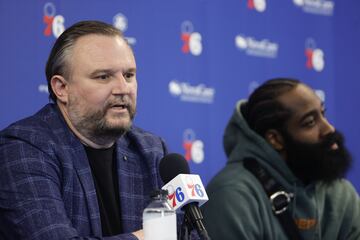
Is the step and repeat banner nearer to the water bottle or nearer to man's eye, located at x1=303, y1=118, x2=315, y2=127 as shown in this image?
man's eye, located at x1=303, y1=118, x2=315, y2=127

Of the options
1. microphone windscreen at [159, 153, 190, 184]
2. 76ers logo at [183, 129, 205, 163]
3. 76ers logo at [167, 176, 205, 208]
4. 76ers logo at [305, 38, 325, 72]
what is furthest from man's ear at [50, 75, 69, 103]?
76ers logo at [305, 38, 325, 72]

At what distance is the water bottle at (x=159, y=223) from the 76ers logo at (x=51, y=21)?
194 centimetres

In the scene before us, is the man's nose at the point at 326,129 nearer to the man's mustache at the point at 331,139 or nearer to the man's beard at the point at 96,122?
the man's mustache at the point at 331,139

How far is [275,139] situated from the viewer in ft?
11.7

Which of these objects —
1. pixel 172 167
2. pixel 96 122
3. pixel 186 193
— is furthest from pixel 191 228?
pixel 96 122

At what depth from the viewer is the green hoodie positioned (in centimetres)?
323

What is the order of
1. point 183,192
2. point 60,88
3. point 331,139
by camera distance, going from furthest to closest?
point 331,139, point 60,88, point 183,192

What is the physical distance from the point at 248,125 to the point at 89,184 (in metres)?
1.07

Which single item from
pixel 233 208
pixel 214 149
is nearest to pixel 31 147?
pixel 233 208

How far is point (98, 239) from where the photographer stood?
97.3 inches

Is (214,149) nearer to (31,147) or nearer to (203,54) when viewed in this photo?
(203,54)

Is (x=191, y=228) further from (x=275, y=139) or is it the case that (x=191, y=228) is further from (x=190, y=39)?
(x=190, y=39)

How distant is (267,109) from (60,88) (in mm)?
1052

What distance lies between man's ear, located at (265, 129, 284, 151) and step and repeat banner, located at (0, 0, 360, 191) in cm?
95
